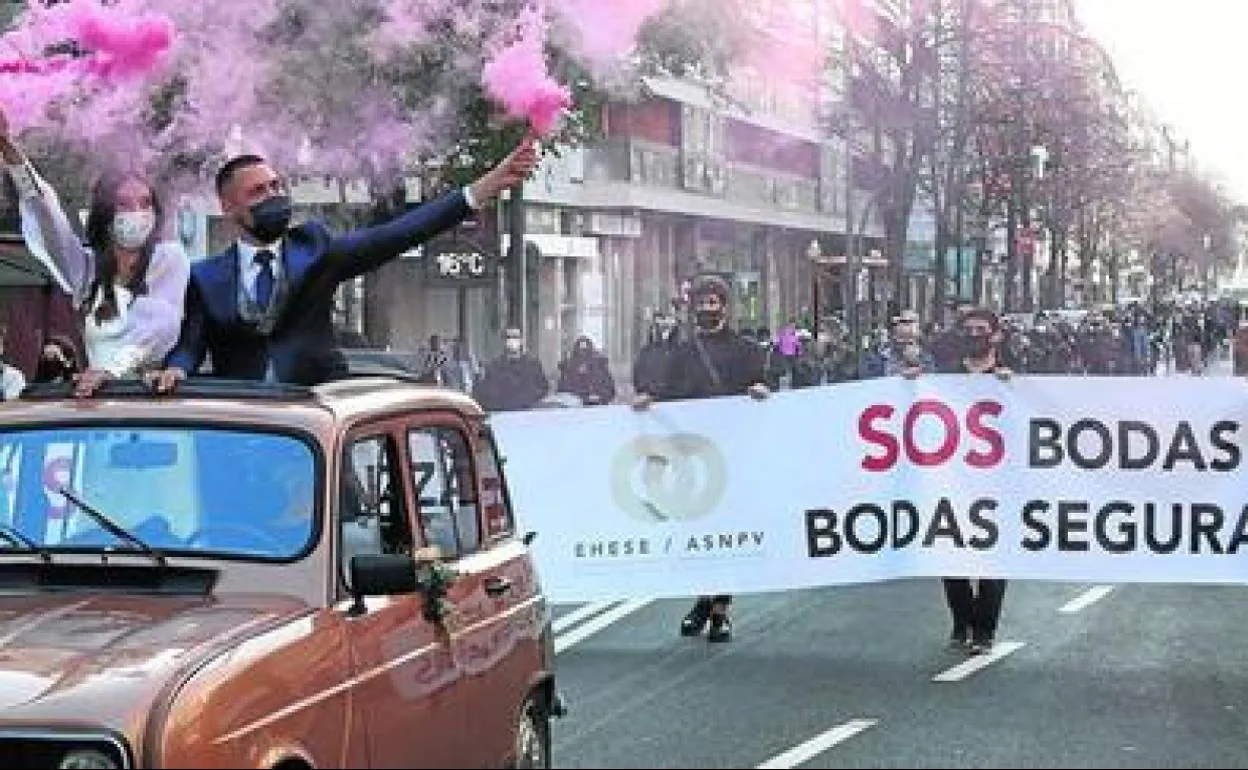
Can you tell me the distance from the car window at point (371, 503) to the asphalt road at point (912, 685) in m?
1.95

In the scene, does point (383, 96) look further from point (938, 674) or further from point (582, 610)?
A: point (938, 674)

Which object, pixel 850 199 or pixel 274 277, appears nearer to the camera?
pixel 274 277

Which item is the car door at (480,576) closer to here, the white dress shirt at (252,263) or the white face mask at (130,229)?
the white dress shirt at (252,263)

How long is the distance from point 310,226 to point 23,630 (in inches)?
73.2

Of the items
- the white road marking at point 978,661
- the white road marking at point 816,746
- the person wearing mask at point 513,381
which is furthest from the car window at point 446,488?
the person wearing mask at point 513,381

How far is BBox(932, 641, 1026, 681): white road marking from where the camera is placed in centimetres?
954

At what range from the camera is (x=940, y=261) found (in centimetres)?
4334

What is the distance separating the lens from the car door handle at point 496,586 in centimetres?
604

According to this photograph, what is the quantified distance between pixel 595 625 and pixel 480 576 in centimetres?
542

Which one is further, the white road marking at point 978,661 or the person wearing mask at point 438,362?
the person wearing mask at point 438,362

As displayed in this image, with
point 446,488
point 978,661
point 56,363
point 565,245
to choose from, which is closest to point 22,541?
point 446,488

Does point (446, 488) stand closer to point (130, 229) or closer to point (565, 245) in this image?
point (130, 229)

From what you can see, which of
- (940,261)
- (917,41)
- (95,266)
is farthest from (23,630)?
(940,261)

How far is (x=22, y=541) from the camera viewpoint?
5.23 m
